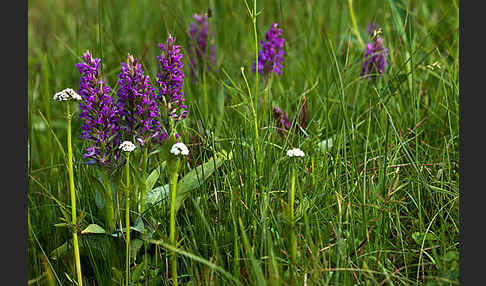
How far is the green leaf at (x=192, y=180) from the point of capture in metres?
1.87

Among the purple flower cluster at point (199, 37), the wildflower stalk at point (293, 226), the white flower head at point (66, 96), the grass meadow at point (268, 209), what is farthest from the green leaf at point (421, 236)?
the purple flower cluster at point (199, 37)

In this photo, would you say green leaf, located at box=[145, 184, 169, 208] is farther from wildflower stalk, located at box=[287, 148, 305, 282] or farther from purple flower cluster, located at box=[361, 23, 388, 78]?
purple flower cluster, located at box=[361, 23, 388, 78]

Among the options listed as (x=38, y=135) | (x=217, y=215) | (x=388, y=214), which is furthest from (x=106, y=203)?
(x=38, y=135)

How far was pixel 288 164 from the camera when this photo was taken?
2.02 m

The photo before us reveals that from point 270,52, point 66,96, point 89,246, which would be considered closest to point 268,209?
point 89,246

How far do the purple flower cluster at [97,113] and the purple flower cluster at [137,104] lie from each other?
0.04 m

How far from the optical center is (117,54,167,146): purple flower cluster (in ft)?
6.06

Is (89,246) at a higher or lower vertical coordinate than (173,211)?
lower

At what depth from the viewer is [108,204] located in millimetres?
1858

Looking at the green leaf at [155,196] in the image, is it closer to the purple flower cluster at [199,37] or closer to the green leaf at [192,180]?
the green leaf at [192,180]

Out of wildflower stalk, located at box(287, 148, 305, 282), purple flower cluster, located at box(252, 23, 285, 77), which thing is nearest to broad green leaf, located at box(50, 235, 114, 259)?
wildflower stalk, located at box(287, 148, 305, 282)

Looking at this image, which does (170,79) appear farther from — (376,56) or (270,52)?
(376,56)

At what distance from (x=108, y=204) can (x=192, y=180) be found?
29 centimetres

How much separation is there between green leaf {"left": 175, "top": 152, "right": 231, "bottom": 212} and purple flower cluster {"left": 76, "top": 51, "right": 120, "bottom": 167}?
266 millimetres
